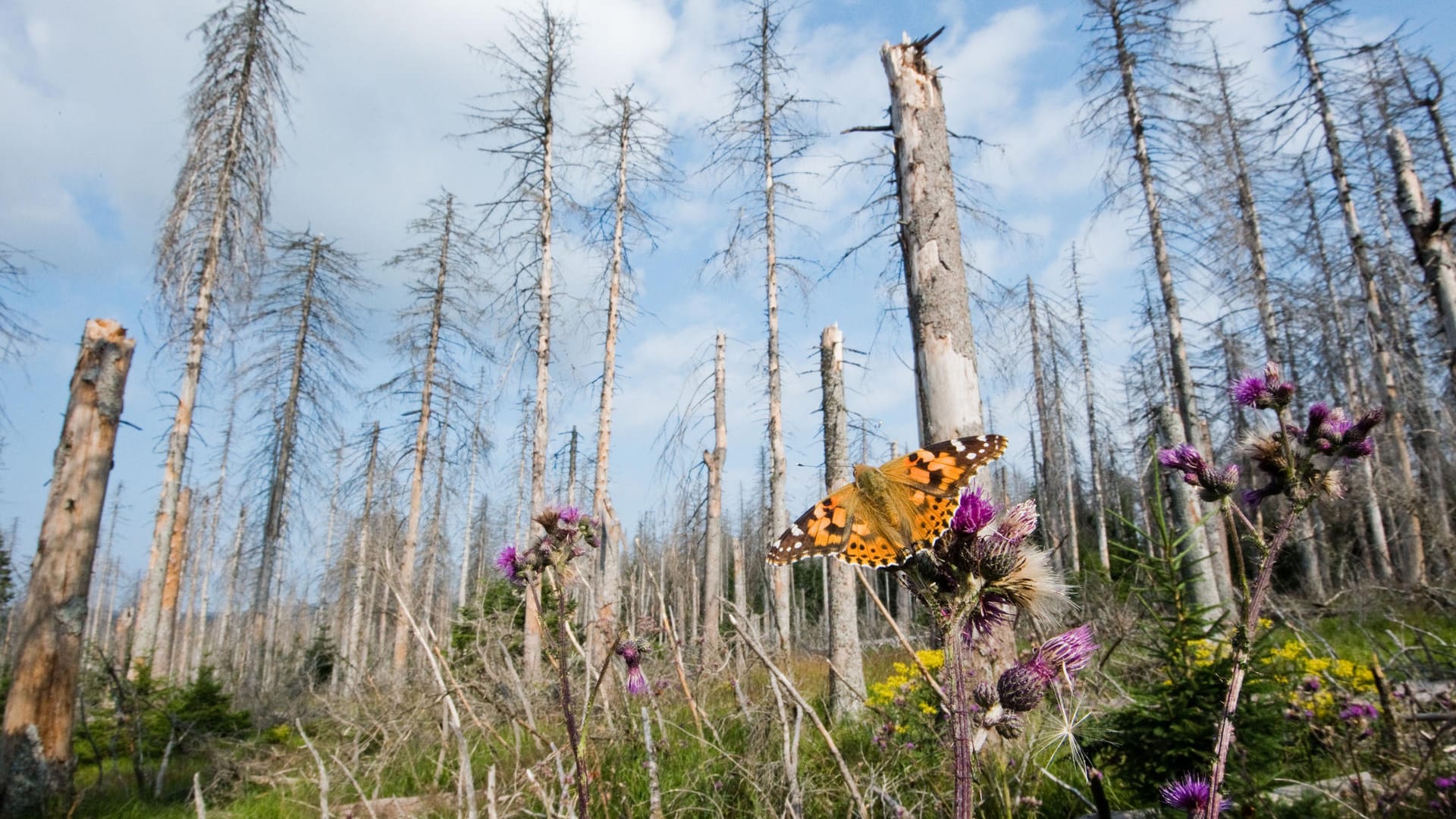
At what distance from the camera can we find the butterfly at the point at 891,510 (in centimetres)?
158

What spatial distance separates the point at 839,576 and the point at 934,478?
586cm

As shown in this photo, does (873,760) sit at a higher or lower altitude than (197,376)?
lower

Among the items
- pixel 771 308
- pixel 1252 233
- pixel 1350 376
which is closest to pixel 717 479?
pixel 771 308

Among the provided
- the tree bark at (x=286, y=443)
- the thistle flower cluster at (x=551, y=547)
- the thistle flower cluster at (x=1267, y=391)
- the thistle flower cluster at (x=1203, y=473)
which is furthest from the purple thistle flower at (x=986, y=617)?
the tree bark at (x=286, y=443)

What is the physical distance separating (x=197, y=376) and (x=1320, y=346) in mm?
26272

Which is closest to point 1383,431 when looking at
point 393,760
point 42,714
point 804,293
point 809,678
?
point 804,293

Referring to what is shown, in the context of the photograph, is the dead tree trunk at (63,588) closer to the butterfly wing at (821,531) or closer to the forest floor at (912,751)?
the forest floor at (912,751)

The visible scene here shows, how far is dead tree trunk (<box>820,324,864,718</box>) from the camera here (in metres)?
6.82

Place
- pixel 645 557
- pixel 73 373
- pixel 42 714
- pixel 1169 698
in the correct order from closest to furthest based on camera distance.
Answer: pixel 1169 698
pixel 645 557
pixel 42 714
pixel 73 373

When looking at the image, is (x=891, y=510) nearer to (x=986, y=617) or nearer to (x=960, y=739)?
(x=986, y=617)

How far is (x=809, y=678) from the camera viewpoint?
9.32m

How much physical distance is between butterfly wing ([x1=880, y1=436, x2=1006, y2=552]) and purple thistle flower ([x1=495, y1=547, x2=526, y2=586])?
1536 mm

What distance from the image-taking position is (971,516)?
1370mm

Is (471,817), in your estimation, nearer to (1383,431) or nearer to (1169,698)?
(1169,698)
